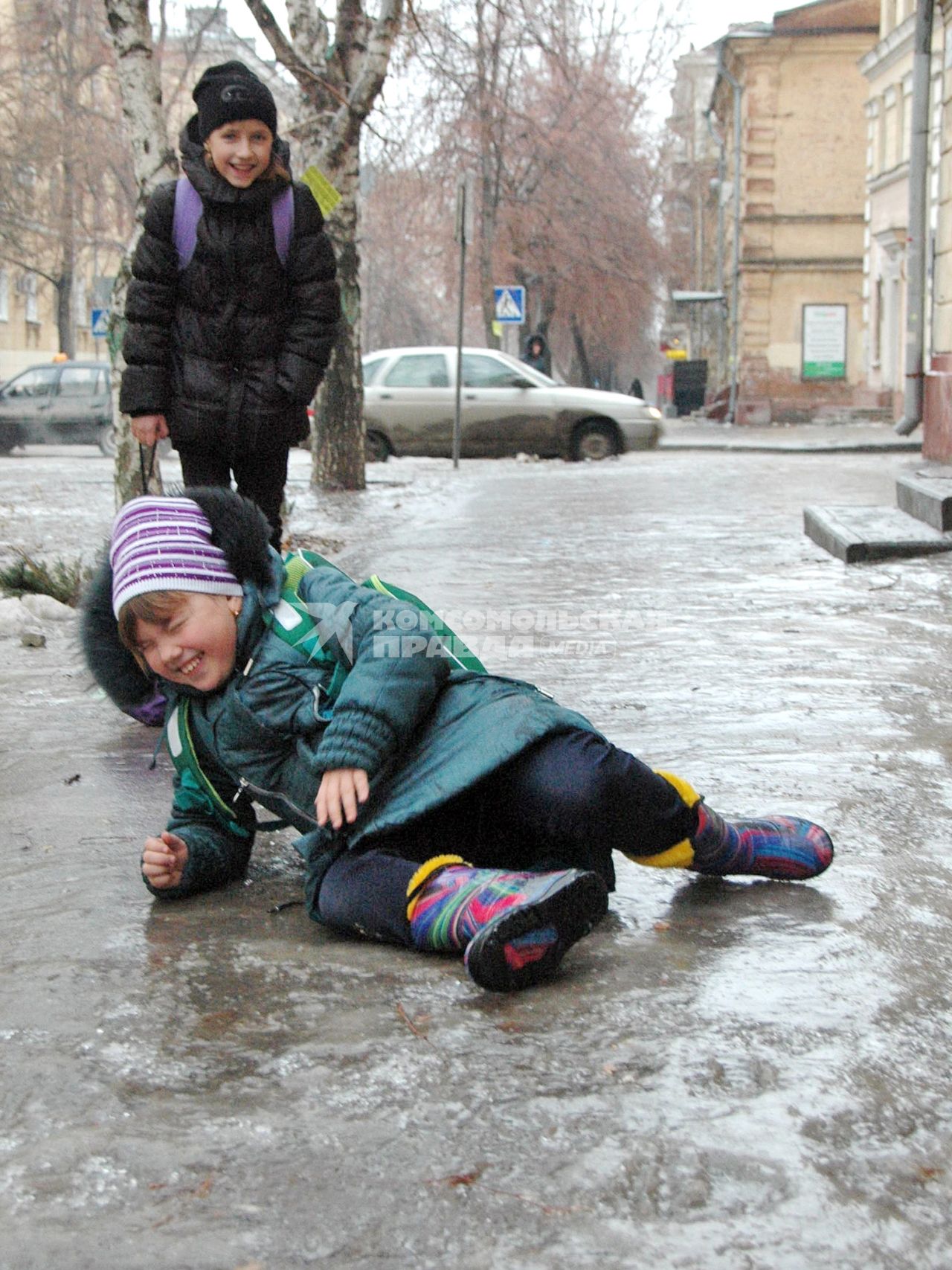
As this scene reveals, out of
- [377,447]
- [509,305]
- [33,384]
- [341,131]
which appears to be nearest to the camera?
[341,131]

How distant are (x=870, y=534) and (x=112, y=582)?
6.26 metres

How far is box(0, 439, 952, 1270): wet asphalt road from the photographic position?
1786 millimetres

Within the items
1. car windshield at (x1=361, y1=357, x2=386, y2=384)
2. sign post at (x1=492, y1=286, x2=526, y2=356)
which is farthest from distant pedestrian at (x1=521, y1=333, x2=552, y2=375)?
car windshield at (x1=361, y1=357, x2=386, y2=384)

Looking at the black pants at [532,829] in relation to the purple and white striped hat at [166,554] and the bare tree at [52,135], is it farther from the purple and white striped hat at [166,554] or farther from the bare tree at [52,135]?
the bare tree at [52,135]

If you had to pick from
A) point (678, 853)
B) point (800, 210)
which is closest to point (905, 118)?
point (800, 210)

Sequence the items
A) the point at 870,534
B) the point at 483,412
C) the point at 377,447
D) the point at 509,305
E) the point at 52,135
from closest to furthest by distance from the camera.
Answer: the point at 870,534
the point at 483,412
the point at 377,447
the point at 509,305
the point at 52,135

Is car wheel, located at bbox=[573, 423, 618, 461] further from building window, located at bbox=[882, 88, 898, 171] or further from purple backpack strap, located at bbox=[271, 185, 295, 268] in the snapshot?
purple backpack strap, located at bbox=[271, 185, 295, 268]

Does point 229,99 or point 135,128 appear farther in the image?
point 135,128

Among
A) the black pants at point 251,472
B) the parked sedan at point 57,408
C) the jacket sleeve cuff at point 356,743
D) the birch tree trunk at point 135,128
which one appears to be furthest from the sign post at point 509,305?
the jacket sleeve cuff at point 356,743

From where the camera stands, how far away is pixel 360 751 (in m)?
2.67

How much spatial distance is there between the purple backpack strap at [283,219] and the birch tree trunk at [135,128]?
2.28 meters

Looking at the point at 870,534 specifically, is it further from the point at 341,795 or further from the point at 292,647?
the point at 341,795

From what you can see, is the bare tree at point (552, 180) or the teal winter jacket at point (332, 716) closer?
the teal winter jacket at point (332, 716)

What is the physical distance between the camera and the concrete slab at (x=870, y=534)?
8.27 meters
